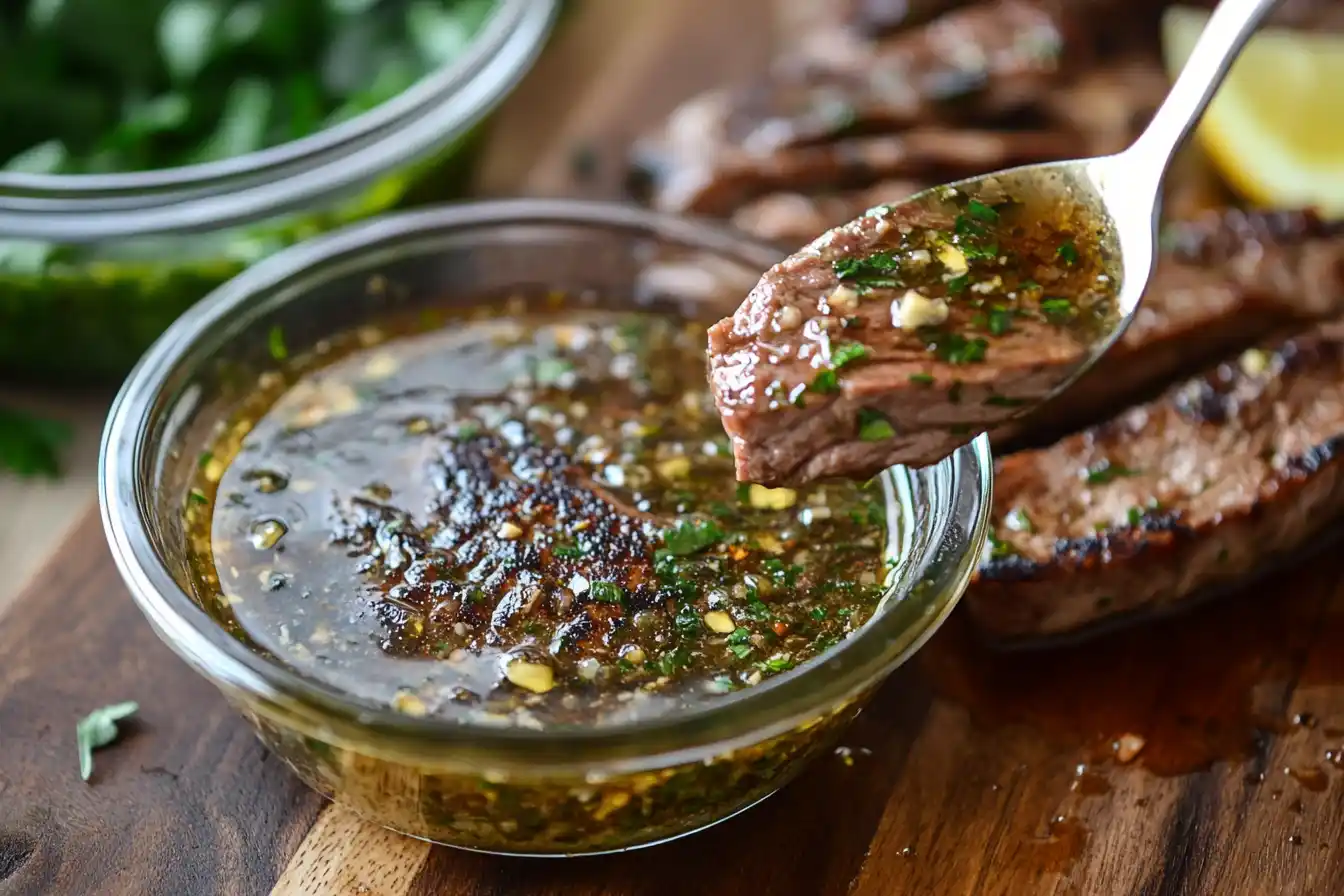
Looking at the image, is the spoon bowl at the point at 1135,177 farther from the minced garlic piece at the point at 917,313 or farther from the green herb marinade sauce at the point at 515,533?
the green herb marinade sauce at the point at 515,533

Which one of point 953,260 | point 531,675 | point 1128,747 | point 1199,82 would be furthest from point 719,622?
point 1199,82

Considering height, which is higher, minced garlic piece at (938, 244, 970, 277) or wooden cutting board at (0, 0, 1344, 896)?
minced garlic piece at (938, 244, 970, 277)

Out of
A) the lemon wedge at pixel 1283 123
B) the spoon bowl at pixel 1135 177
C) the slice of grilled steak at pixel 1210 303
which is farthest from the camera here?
the lemon wedge at pixel 1283 123

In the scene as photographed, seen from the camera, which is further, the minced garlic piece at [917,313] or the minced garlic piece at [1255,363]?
the minced garlic piece at [1255,363]

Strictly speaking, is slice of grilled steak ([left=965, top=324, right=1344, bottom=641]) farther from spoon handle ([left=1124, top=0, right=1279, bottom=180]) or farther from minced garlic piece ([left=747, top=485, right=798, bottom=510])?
spoon handle ([left=1124, top=0, right=1279, bottom=180])

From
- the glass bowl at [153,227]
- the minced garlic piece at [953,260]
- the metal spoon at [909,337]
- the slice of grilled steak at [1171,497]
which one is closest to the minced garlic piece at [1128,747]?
the slice of grilled steak at [1171,497]

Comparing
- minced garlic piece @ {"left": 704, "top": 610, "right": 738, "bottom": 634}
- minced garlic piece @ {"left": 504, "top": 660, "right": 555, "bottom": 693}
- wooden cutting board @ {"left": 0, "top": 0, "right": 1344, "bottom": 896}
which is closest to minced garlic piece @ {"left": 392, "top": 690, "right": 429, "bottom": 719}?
minced garlic piece @ {"left": 504, "top": 660, "right": 555, "bottom": 693}

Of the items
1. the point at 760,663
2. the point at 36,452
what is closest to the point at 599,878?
the point at 760,663
